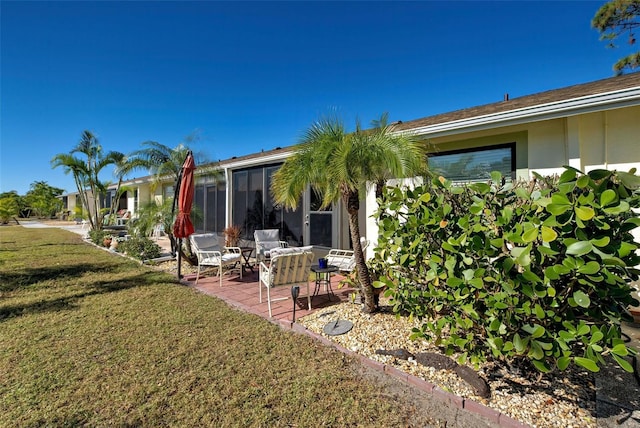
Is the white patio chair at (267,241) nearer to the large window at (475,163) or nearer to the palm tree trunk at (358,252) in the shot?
the palm tree trunk at (358,252)

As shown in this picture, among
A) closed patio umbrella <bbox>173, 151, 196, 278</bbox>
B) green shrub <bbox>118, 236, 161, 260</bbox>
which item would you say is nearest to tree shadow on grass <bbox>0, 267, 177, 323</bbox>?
closed patio umbrella <bbox>173, 151, 196, 278</bbox>

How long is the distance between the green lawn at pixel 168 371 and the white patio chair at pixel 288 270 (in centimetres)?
64

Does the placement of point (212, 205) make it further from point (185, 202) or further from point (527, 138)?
point (527, 138)

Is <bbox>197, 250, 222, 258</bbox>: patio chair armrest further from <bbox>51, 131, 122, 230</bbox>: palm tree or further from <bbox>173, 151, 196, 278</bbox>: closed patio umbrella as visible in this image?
<bbox>51, 131, 122, 230</bbox>: palm tree

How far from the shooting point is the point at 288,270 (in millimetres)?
4785

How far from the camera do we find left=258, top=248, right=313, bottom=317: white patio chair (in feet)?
15.2

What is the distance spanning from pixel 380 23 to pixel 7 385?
12.2m

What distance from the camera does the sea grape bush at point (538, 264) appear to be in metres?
1.83

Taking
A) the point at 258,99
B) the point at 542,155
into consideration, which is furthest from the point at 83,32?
the point at 542,155

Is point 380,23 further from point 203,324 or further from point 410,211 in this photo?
point 203,324

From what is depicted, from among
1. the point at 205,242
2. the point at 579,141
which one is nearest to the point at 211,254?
the point at 205,242

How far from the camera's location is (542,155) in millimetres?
4914

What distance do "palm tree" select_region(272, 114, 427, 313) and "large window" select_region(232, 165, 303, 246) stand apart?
14.6 ft

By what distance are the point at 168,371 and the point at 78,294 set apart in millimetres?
4229
